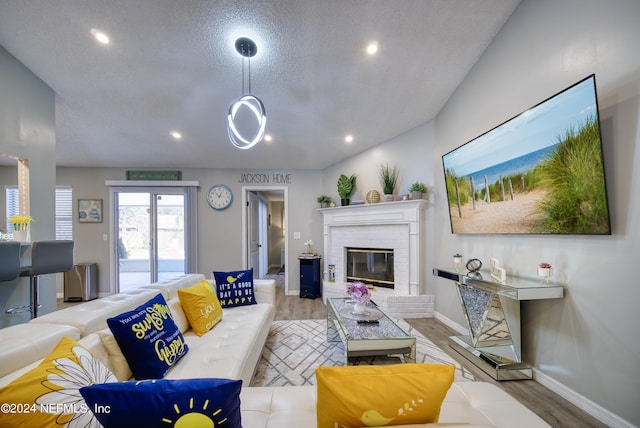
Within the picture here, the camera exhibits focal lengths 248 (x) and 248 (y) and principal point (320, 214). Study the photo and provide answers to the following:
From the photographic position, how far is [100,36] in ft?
7.49

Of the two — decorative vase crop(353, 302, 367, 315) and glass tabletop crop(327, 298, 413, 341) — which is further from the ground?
decorative vase crop(353, 302, 367, 315)

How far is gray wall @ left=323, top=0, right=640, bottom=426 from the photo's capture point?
59.6 inches

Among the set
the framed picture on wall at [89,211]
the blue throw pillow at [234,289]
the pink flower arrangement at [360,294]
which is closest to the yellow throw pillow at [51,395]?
the blue throw pillow at [234,289]

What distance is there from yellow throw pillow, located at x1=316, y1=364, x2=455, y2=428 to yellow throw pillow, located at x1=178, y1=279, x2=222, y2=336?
1.61 metres

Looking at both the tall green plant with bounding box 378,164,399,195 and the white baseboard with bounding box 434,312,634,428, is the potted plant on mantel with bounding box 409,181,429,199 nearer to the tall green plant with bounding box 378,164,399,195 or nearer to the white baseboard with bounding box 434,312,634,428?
the tall green plant with bounding box 378,164,399,195

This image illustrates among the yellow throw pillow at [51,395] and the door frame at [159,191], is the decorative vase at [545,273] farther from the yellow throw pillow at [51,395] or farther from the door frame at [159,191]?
the door frame at [159,191]

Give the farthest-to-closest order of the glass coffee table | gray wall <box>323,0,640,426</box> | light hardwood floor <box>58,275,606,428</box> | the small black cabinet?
the small black cabinet < the glass coffee table < light hardwood floor <box>58,275,606,428</box> < gray wall <box>323,0,640,426</box>

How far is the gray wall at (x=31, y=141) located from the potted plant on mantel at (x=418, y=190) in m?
4.44

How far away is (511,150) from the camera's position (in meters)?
2.14

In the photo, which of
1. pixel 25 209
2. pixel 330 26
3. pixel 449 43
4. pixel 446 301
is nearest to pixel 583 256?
pixel 446 301

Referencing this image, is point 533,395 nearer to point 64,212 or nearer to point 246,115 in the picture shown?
point 246,115

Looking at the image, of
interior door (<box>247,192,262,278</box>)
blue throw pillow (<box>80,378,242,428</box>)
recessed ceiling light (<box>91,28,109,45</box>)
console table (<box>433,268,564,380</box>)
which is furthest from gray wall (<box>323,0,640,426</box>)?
interior door (<box>247,192,262,278</box>)

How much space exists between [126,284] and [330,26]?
5.59 metres

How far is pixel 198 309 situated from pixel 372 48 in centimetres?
291
